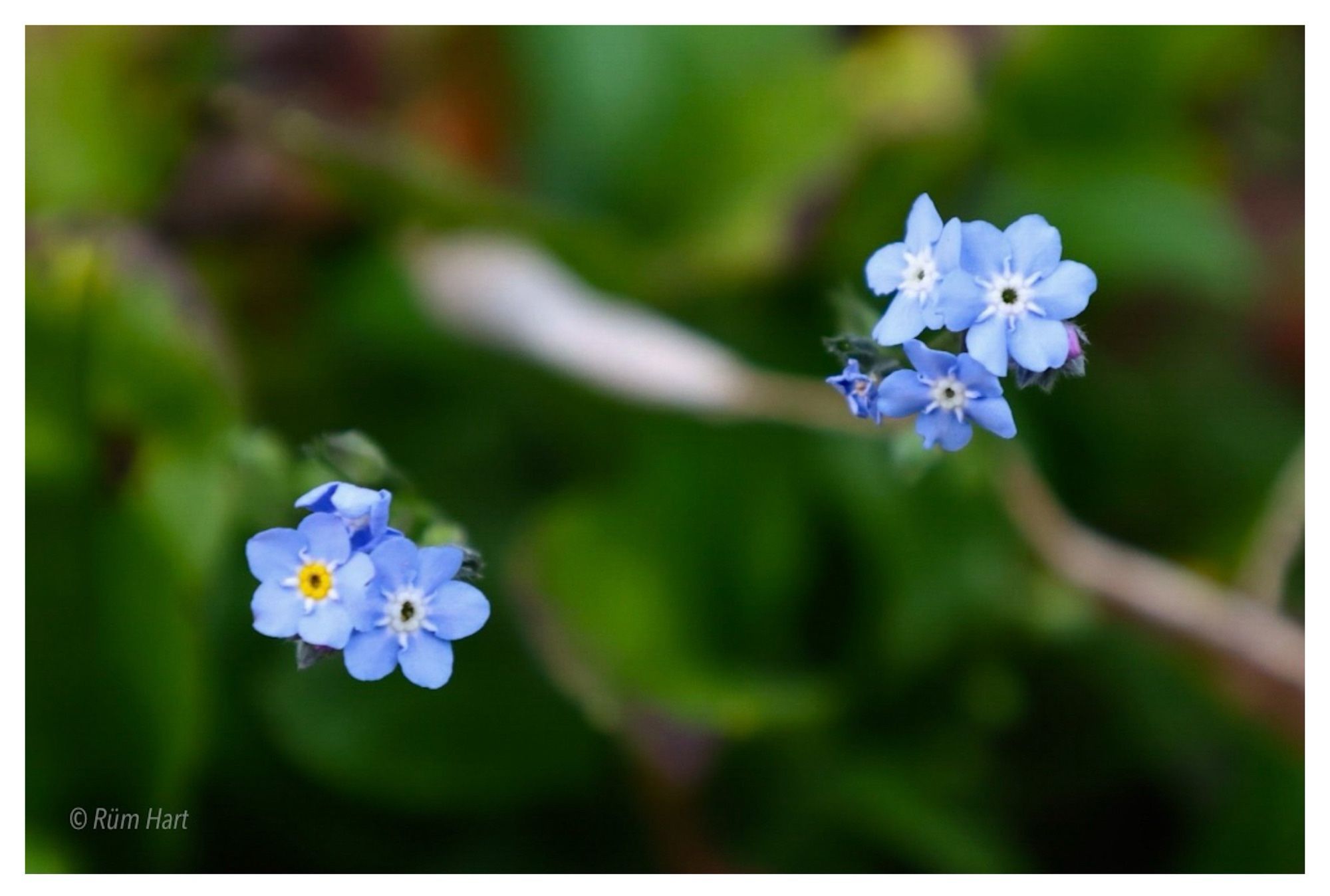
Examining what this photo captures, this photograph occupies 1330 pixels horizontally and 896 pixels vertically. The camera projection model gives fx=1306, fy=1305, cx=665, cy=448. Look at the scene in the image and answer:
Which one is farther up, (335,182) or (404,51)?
(404,51)

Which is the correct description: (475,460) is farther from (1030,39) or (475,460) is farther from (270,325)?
(1030,39)

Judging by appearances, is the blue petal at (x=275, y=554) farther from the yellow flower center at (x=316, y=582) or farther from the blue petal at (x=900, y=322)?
the blue petal at (x=900, y=322)

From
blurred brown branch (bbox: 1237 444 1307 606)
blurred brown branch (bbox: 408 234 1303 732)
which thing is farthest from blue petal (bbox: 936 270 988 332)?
blurred brown branch (bbox: 1237 444 1307 606)

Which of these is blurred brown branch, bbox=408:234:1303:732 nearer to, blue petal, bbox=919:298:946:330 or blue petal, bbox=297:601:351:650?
blue petal, bbox=919:298:946:330

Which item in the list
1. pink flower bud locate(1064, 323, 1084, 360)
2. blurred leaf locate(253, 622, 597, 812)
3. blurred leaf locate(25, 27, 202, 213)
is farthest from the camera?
blurred leaf locate(25, 27, 202, 213)
